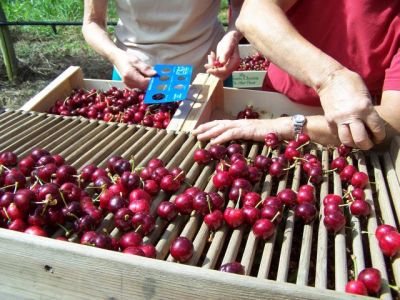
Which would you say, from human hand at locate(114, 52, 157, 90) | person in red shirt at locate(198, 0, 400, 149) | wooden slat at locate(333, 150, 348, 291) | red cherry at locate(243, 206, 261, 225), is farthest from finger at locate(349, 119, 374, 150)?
human hand at locate(114, 52, 157, 90)

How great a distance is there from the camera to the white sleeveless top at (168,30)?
2713 millimetres

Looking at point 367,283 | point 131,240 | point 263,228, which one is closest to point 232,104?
point 263,228

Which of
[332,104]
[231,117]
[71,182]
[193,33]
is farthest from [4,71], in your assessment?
[332,104]

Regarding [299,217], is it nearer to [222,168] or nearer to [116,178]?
[222,168]

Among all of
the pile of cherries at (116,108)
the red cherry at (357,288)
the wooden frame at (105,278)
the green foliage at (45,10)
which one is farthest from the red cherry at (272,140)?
Answer: the green foliage at (45,10)

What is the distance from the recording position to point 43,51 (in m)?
6.46

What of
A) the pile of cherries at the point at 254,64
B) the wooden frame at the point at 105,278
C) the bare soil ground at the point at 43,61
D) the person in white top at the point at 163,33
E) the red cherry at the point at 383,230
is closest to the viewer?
the wooden frame at the point at 105,278

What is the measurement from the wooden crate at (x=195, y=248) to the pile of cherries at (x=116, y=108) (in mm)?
220

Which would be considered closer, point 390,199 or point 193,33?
point 390,199

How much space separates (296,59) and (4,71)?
4928 mm

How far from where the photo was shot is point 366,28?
81.1 inches

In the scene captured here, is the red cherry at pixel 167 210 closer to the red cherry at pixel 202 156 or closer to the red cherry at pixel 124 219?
the red cherry at pixel 124 219

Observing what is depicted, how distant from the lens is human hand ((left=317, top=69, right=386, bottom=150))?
161 cm

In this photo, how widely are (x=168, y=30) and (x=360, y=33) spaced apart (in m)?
1.22
